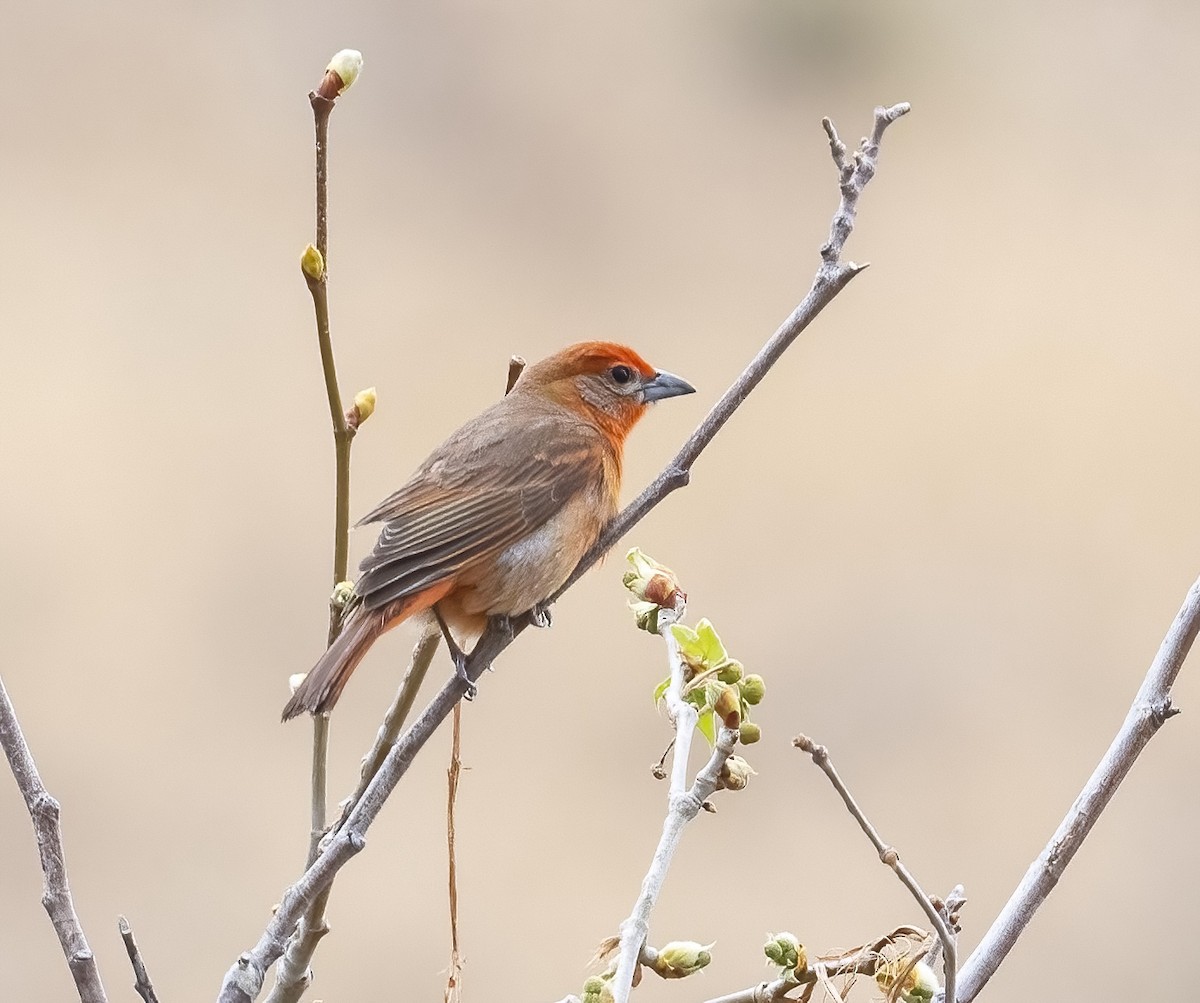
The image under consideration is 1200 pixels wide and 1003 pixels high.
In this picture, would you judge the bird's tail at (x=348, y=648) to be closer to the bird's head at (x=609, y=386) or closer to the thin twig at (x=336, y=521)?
the thin twig at (x=336, y=521)

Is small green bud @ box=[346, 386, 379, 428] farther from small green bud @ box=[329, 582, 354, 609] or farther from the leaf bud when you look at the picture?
the leaf bud

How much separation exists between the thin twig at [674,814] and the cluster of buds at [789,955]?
0.16m

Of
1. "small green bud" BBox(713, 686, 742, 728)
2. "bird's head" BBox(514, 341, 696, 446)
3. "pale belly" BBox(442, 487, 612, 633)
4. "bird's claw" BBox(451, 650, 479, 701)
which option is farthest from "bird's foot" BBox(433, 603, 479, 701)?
"bird's head" BBox(514, 341, 696, 446)

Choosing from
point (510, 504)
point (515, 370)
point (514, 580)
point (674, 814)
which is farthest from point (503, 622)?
point (674, 814)

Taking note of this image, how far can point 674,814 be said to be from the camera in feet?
6.63

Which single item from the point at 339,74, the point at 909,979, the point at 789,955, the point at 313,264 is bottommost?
the point at 909,979

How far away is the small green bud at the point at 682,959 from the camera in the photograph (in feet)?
7.03

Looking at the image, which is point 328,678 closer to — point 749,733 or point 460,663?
point 460,663

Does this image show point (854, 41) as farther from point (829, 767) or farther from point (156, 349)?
point (829, 767)

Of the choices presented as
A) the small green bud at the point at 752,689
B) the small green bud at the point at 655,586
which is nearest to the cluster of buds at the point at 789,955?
the small green bud at the point at 752,689

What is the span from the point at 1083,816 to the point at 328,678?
1123 mm

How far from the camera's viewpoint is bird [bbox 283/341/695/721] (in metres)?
3.61

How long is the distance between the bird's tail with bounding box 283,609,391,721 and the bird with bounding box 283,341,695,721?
1 cm

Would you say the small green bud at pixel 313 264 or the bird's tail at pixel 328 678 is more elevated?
the small green bud at pixel 313 264
